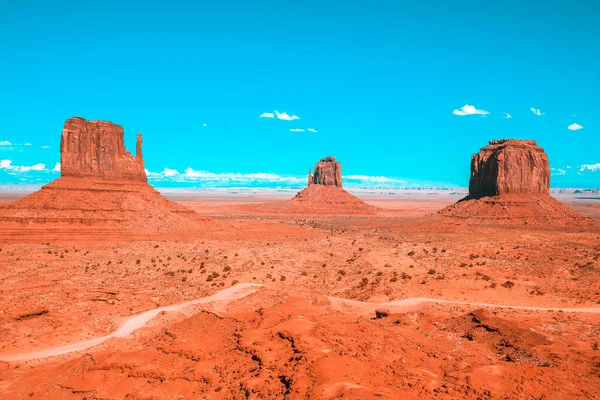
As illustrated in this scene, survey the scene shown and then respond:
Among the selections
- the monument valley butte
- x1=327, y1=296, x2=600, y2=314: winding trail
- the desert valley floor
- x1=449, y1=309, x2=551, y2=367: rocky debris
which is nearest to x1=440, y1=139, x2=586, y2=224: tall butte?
the monument valley butte

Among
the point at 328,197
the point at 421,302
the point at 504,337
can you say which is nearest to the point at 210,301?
the point at 421,302

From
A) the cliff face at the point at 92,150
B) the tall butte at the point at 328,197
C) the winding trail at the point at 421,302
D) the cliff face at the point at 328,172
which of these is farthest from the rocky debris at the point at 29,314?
the cliff face at the point at 328,172

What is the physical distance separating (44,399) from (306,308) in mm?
11577

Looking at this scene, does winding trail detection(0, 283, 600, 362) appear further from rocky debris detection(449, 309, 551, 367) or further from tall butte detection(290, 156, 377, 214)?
tall butte detection(290, 156, 377, 214)

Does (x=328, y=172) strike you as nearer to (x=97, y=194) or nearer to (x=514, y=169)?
(x=514, y=169)

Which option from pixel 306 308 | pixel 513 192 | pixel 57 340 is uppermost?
pixel 513 192

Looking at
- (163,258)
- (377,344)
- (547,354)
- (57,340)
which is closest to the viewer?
(377,344)

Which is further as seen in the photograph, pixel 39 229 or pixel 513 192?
pixel 513 192

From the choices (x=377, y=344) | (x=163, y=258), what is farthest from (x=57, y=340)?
(x=163, y=258)

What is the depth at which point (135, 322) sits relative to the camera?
23.4m

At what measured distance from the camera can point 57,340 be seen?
20.9 metres

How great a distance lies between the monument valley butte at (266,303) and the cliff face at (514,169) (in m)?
7.21

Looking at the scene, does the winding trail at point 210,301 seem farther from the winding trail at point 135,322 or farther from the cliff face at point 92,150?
the cliff face at point 92,150

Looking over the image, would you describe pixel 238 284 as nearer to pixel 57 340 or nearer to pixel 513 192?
pixel 57 340
